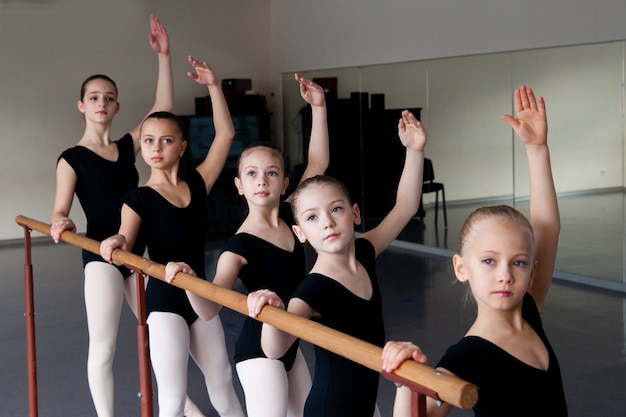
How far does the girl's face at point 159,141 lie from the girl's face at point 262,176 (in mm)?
457

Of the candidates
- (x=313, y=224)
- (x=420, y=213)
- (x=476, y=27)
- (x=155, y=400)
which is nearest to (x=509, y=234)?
(x=313, y=224)

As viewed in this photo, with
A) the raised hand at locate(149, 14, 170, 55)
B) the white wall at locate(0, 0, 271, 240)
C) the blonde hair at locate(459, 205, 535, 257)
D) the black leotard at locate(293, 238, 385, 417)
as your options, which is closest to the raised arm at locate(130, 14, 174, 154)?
the raised hand at locate(149, 14, 170, 55)

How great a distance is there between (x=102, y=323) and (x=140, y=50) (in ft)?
22.9

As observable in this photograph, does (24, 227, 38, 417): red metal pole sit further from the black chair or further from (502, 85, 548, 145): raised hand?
the black chair

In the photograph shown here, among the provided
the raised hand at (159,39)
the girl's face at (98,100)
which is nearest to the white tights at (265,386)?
the girl's face at (98,100)

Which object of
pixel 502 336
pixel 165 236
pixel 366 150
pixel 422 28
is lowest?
pixel 502 336

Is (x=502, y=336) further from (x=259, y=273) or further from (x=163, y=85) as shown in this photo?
(x=163, y=85)

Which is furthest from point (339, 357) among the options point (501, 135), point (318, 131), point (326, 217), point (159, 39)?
point (501, 135)

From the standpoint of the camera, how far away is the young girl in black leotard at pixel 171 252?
9.61ft

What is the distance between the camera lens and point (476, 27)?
7.19 m

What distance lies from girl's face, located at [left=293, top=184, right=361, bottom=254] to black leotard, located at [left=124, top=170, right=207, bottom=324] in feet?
3.02

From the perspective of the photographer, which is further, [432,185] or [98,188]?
[432,185]

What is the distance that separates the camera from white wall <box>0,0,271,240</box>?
361 inches

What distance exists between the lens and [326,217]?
213 cm
